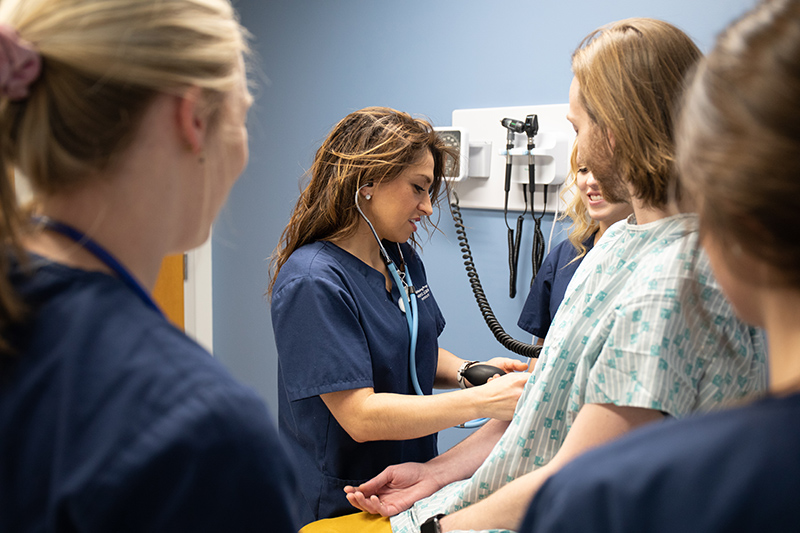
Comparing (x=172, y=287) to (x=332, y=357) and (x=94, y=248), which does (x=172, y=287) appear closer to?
(x=332, y=357)

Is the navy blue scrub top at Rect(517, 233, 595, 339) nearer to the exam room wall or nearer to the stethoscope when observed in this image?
the exam room wall

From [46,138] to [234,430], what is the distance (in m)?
0.29

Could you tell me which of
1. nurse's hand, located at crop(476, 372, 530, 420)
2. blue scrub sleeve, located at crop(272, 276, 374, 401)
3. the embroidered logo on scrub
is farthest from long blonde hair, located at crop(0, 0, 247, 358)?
the embroidered logo on scrub

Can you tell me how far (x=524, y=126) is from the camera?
1761 mm

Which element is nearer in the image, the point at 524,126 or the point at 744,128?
the point at 744,128

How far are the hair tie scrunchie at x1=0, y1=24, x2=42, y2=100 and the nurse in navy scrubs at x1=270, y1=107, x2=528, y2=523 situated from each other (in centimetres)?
79

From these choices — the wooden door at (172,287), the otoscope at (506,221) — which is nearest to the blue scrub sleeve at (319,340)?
the otoscope at (506,221)

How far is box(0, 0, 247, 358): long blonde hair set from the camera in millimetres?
507

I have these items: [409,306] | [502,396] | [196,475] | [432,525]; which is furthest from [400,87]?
[196,475]

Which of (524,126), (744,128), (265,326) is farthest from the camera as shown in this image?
(265,326)

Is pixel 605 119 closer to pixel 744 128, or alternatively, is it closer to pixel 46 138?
pixel 744 128

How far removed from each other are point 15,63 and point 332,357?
83cm

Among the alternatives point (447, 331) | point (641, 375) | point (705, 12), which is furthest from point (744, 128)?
point (447, 331)

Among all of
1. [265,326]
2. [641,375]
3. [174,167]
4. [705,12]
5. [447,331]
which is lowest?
[265,326]
